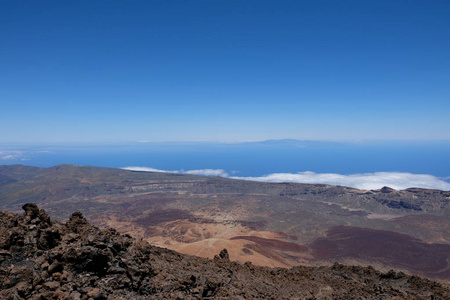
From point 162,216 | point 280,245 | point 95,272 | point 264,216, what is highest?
point 95,272

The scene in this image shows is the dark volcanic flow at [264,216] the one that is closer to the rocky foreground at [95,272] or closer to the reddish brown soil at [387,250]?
the reddish brown soil at [387,250]

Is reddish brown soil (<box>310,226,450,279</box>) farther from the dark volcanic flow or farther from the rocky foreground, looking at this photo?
the rocky foreground

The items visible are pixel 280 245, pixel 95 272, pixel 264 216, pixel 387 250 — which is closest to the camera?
pixel 95 272

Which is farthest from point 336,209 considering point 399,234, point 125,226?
point 125,226

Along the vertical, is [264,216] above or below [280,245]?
below

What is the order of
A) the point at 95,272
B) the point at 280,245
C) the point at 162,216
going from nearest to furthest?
the point at 95,272, the point at 280,245, the point at 162,216

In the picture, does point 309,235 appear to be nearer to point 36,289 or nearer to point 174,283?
point 174,283

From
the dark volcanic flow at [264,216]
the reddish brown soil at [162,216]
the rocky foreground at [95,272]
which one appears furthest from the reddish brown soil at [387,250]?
the reddish brown soil at [162,216]

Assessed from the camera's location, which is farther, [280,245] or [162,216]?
[162,216]

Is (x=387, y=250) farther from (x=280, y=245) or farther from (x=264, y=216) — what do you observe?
(x=264, y=216)

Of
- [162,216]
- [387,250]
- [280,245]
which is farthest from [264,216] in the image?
[387,250]
